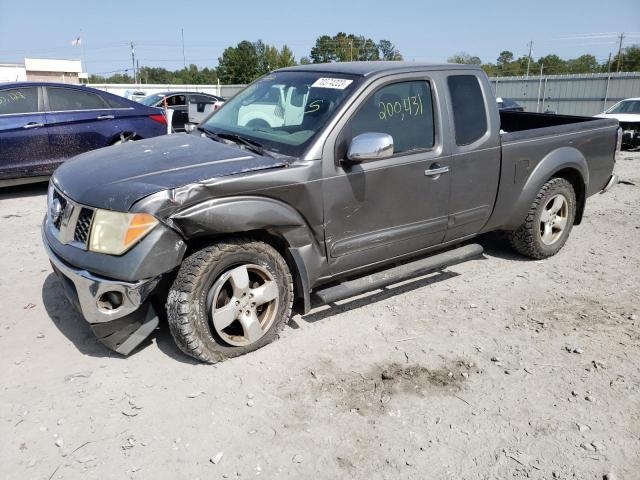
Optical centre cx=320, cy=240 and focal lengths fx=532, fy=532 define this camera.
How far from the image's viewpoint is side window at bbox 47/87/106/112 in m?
7.69

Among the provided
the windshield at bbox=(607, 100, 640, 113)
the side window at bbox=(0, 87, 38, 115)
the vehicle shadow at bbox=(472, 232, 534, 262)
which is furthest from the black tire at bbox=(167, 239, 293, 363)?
the windshield at bbox=(607, 100, 640, 113)

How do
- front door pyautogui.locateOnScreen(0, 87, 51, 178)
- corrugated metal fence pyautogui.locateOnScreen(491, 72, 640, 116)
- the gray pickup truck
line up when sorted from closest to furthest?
the gray pickup truck
front door pyautogui.locateOnScreen(0, 87, 51, 178)
corrugated metal fence pyautogui.locateOnScreen(491, 72, 640, 116)

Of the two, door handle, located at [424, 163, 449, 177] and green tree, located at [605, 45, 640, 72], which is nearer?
door handle, located at [424, 163, 449, 177]

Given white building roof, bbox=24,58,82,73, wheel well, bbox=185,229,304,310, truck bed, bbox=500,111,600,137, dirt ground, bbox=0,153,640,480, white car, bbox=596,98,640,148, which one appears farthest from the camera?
white building roof, bbox=24,58,82,73

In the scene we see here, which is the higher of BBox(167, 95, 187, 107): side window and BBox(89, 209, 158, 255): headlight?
BBox(167, 95, 187, 107): side window

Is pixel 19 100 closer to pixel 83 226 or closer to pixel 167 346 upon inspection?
pixel 83 226

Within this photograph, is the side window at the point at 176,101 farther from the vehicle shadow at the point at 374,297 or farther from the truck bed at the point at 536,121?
the vehicle shadow at the point at 374,297

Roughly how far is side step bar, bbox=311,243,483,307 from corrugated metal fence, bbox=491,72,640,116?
2324cm

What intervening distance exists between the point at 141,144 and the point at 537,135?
3432 millimetres

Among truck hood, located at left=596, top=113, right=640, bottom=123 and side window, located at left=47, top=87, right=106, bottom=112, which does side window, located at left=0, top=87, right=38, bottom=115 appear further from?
truck hood, located at left=596, top=113, right=640, bottom=123

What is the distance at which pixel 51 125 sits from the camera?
752cm

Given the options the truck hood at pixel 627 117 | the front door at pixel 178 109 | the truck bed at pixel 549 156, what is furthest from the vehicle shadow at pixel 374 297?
the truck hood at pixel 627 117

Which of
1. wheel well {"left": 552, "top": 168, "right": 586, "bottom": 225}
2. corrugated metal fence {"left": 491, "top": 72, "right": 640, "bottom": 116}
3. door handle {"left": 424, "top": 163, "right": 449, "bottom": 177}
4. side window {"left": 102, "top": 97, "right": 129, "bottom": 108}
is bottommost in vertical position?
wheel well {"left": 552, "top": 168, "right": 586, "bottom": 225}

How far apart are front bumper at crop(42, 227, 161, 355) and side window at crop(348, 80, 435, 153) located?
68.7 inches
